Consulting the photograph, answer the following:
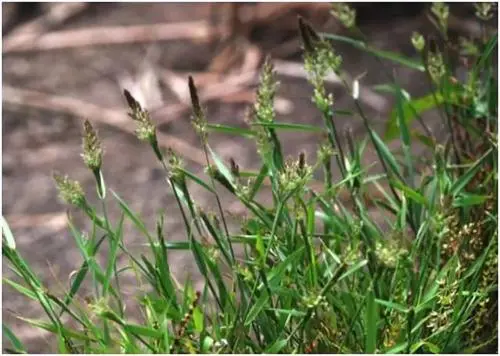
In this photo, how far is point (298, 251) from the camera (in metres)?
1.28

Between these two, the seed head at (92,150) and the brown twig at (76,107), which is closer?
the seed head at (92,150)

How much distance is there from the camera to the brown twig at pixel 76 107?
3.13 meters

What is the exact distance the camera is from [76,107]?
3213 mm

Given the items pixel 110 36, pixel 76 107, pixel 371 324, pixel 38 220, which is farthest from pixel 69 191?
pixel 110 36

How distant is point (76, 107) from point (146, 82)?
203mm

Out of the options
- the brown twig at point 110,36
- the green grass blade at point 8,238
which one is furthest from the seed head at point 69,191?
the brown twig at point 110,36

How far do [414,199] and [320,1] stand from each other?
6.35ft

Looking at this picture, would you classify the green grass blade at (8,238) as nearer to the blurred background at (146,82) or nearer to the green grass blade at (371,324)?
the green grass blade at (371,324)

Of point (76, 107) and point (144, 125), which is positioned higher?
point (144, 125)

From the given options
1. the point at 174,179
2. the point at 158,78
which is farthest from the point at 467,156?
the point at 158,78

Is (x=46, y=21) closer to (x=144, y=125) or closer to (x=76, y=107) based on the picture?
(x=76, y=107)

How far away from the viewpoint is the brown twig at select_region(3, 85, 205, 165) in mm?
3127

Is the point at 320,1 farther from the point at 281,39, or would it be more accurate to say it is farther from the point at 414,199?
the point at 414,199

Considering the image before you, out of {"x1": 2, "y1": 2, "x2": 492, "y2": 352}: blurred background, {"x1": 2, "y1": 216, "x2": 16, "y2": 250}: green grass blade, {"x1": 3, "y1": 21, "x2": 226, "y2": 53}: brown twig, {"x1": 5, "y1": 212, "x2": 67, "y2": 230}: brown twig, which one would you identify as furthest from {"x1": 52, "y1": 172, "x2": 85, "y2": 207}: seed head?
{"x1": 3, "y1": 21, "x2": 226, "y2": 53}: brown twig
